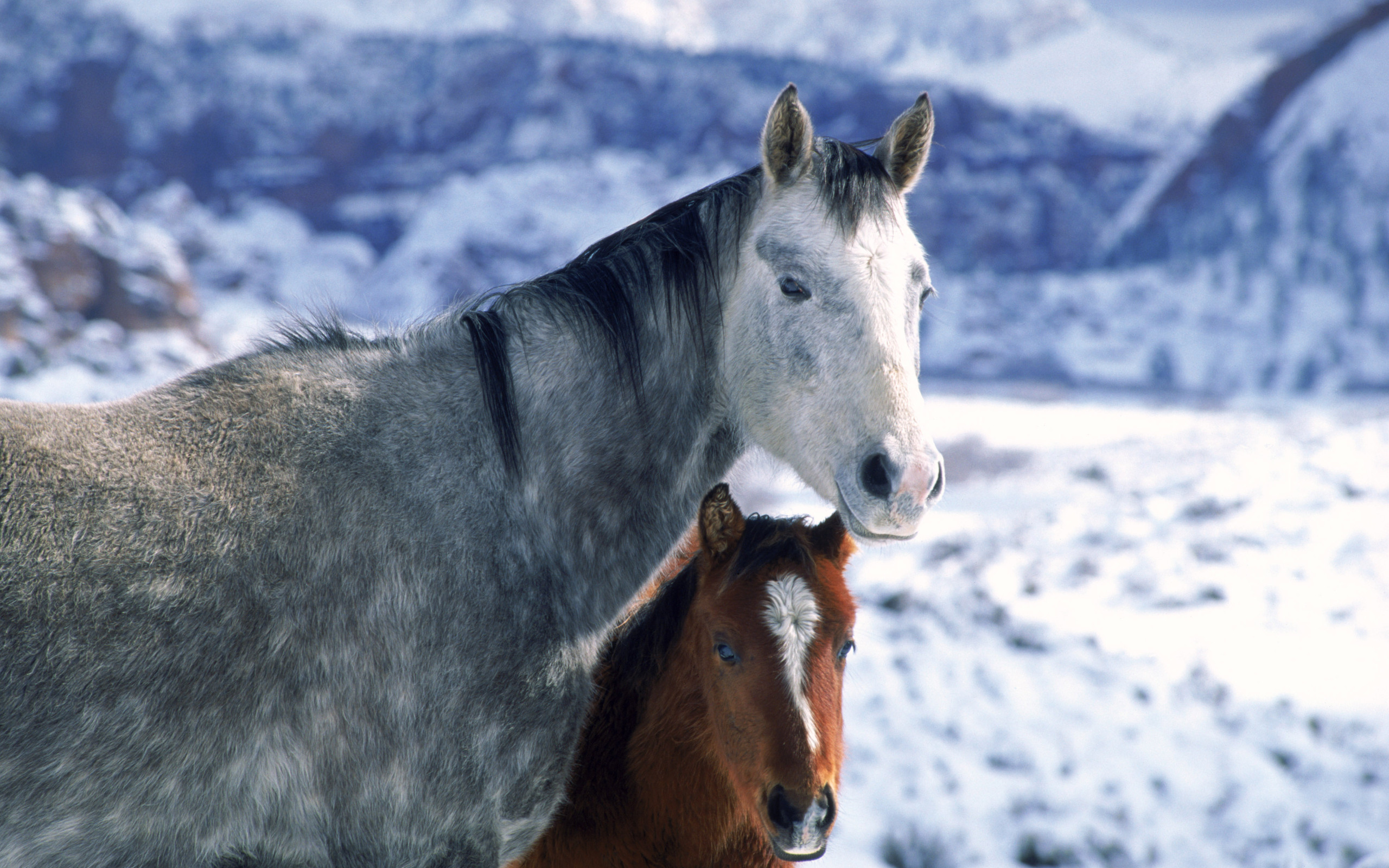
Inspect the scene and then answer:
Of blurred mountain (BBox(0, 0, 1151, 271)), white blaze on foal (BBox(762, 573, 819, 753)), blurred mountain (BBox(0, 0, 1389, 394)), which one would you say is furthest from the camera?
blurred mountain (BBox(0, 0, 1151, 271))

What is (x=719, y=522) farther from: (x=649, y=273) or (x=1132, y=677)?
(x=1132, y=677)

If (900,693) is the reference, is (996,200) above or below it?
below

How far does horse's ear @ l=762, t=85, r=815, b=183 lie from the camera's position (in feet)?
6.87

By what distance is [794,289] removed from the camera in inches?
82.2

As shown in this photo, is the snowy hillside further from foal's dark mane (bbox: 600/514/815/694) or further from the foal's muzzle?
the foal's muzzle

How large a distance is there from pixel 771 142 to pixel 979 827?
3850 millimetres

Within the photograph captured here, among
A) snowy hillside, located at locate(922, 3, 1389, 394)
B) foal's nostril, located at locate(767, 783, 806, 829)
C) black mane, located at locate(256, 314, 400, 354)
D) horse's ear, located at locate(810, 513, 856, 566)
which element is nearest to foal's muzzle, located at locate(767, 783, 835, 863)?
foal's nostril, located at locate(767, 783, 806, 829)

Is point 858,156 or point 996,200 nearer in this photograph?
point 858,156

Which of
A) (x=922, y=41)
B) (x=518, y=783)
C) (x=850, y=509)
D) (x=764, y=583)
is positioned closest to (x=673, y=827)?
(x=518, y=783)

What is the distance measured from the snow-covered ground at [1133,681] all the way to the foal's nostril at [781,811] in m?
0.79

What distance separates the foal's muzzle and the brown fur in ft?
0.17

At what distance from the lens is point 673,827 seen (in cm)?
243

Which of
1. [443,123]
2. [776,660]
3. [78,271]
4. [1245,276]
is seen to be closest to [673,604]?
[776,660]

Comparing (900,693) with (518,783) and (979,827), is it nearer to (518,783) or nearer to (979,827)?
(979,827)
